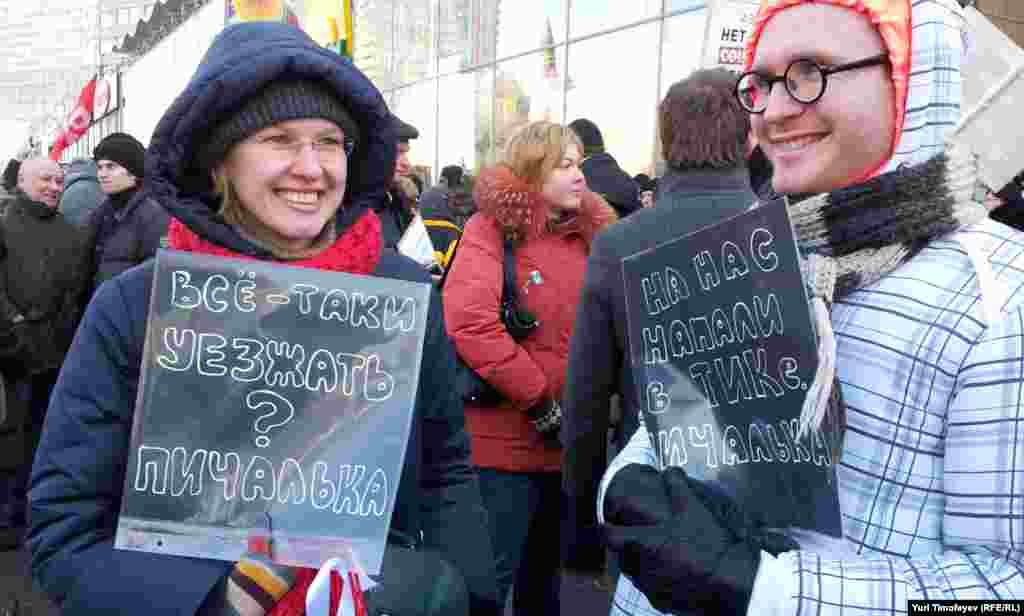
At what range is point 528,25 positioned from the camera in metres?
15.0

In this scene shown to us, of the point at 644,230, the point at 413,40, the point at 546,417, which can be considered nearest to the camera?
the point at 644,230

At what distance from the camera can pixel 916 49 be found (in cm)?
140

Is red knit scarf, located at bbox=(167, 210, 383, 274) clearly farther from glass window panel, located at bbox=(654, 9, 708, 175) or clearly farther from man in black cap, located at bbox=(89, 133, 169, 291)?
glass window panel, located at bbox=(654, 9, 708, 175)

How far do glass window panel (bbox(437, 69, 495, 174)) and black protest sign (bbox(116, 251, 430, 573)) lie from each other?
14.7m

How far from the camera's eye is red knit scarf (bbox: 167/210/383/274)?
1912mm

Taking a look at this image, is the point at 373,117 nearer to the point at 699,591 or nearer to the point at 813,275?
the point at 813,275

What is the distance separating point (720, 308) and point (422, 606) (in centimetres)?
75

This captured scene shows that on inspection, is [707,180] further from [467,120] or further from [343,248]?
[467,120]

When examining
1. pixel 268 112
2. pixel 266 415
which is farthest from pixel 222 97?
pixel 266 415

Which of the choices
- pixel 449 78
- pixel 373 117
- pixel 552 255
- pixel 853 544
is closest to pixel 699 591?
pixel 853 544

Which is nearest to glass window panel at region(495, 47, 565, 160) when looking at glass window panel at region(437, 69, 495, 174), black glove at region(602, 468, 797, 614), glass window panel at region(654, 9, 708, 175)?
glass window panel at region(437, 69, 495, 174)

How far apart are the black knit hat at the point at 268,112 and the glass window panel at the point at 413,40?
17.9 meters

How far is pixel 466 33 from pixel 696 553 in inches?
681

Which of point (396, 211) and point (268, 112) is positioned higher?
point (396, 211)
